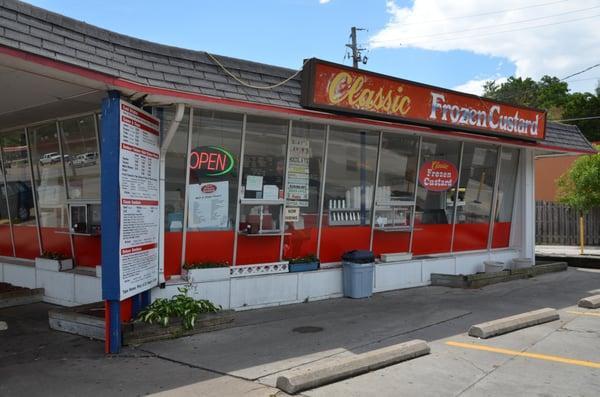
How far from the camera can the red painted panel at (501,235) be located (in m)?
14.6

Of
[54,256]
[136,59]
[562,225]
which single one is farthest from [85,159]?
[562,225]

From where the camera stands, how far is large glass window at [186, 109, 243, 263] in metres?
8.80

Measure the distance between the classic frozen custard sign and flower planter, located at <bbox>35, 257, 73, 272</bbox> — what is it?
511 centimetres

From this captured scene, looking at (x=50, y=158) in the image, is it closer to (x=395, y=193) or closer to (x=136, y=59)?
(x=136, y=59)

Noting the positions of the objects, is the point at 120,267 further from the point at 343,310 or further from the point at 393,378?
the point at 343,310

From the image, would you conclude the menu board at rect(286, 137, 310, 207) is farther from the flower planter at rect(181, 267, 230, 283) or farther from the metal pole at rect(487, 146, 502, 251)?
the metal pole at rect(487, 146, 502, 251)

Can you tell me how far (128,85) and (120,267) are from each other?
216cm

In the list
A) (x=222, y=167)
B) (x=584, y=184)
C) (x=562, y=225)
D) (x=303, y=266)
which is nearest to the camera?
(x=222, y=167)

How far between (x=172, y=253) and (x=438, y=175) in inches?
278

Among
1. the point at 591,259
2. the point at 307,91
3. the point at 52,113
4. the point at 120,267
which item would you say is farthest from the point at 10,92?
the point at 591,259

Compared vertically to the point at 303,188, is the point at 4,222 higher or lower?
lower

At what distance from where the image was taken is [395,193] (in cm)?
1199

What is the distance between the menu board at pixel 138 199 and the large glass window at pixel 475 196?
8319 mm

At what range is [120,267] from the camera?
249 inches
